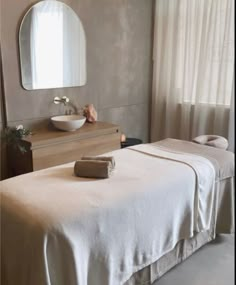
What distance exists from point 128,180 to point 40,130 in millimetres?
1590

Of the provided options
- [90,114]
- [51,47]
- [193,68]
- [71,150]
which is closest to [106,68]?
[90,114]

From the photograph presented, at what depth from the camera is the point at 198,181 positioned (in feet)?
6.83

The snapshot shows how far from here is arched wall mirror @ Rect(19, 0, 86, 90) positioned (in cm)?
302

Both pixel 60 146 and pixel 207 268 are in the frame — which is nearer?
pixel 207 268

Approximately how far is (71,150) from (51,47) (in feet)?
3.64

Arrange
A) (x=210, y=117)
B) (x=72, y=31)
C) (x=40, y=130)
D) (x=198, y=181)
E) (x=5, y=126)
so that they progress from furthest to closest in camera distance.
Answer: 1. (x=210, y=117)
2. (x=72, y=31)
3. (x=40, y=130)
4. (x=5, y=126)
5. (x=198, y=181)

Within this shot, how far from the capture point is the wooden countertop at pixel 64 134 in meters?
2.75

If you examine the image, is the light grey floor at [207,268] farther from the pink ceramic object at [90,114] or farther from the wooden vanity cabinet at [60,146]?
the pink ceramic object at [90,114]

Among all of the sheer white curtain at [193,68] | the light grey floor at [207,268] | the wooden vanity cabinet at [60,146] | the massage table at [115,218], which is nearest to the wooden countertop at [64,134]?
the wooden vanity cabinet at [60,146]

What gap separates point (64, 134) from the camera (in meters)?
2.99

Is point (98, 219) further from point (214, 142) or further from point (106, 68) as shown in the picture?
point (106, 68)

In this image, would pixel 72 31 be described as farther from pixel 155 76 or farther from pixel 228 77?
pixel 228 77

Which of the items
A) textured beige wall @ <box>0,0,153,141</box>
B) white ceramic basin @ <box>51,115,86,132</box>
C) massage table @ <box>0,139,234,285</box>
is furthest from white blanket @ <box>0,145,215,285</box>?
textured beige wall @ <box>0,0,153,141</box>

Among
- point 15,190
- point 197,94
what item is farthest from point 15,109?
point 197,94
